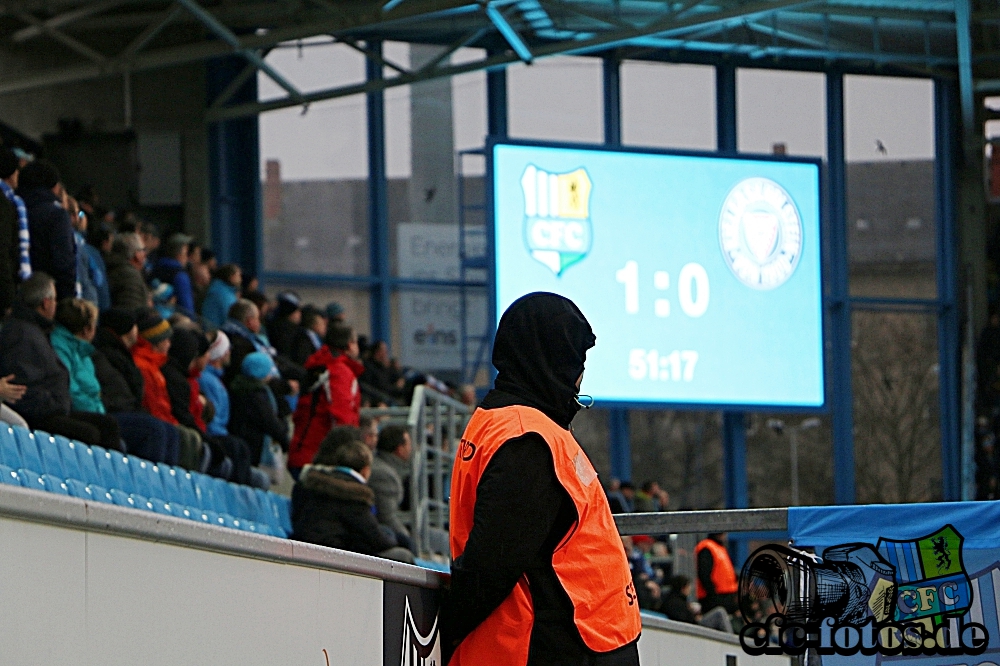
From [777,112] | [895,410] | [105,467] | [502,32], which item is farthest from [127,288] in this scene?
[895,410]

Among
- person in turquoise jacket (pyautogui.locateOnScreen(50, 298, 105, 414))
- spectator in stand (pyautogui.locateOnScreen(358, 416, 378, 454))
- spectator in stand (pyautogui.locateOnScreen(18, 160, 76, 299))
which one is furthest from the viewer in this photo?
spectator in stand (pyautogui.locateOnScreen(358, 416, 378, 454))

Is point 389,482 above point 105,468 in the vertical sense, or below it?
below

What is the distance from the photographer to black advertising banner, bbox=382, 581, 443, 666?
8.63 ft

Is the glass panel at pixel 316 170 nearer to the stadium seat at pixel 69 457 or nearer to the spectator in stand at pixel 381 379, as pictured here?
the spectator in stand at pixel 381 379

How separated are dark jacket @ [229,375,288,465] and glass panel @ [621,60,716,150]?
8903mm

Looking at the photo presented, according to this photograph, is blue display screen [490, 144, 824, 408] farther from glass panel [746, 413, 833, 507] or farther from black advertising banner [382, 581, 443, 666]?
black advertising banner [382, 581, 443, 666]

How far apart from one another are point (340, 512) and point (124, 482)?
818mm

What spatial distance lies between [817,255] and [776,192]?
0.63m

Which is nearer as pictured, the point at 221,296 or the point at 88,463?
the point at 88,463

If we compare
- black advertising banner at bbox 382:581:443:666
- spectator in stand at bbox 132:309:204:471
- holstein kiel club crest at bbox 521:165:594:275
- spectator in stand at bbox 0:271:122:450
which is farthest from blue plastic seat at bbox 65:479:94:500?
holstein kiel club crest at bbox 521:165:594:275

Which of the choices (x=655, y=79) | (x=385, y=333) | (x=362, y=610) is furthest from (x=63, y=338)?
(x=655, y=79)

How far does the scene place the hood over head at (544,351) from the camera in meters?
2.66

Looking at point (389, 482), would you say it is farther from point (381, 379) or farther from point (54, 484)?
point (381, 379)

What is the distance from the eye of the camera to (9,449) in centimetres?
485
